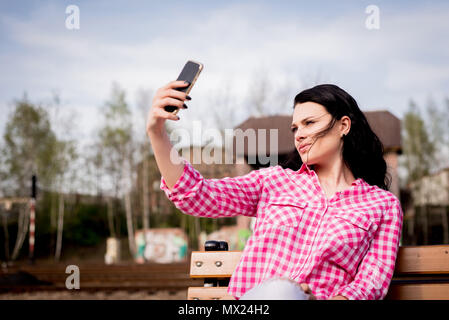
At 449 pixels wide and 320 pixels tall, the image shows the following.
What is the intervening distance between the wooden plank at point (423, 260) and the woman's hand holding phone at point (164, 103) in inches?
52.5

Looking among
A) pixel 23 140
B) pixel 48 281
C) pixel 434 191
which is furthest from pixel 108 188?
pixel 434 191

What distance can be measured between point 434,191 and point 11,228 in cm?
3103

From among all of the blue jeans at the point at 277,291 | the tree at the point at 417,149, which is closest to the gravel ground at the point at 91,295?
the blue jeans at the point at 277,291

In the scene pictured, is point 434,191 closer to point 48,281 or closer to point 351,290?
point 48,281

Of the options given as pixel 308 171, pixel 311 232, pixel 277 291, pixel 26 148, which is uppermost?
pixel 26 148

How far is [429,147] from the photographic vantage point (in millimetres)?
33281

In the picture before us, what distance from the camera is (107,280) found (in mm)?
9930

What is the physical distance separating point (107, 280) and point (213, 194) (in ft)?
29.3

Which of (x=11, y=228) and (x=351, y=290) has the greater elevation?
(x=351, y=290)

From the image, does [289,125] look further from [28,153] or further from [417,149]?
[417,149]

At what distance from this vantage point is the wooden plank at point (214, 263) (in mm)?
2146

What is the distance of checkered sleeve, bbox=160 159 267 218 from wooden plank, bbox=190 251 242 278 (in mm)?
249

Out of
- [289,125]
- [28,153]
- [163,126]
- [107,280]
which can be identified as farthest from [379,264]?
[28,153]

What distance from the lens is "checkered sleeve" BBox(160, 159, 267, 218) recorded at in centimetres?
178
